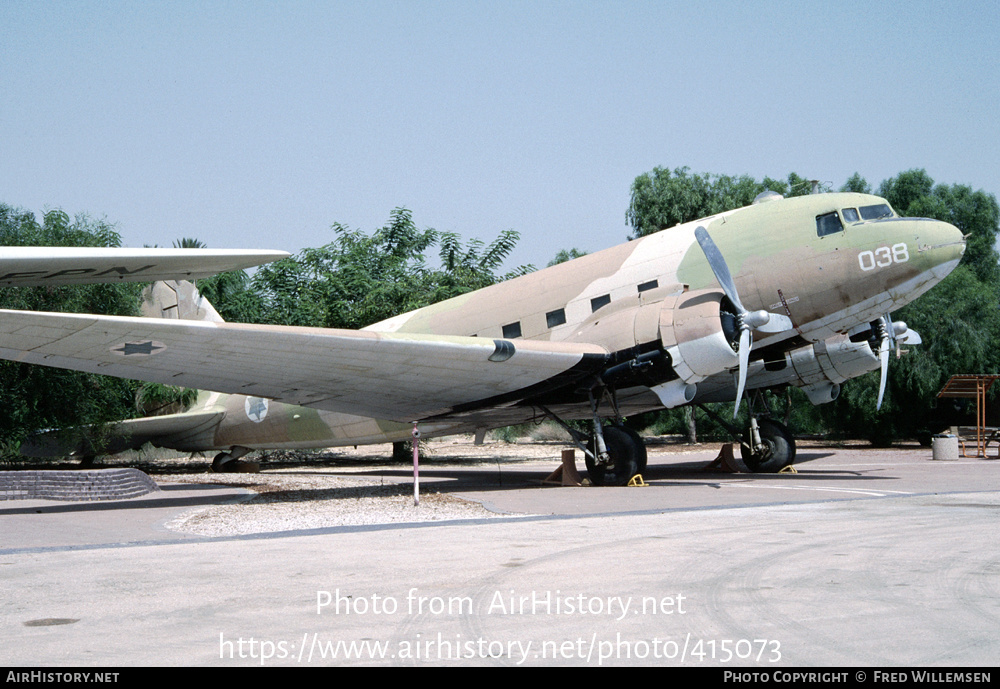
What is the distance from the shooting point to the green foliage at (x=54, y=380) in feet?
80.1

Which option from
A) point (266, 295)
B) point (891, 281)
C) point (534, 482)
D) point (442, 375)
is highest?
point (266, 295)

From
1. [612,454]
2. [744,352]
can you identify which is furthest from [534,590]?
[612,454]

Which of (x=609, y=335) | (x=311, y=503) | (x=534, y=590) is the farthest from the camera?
(x=609, y=335)

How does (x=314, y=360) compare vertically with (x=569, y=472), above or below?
above

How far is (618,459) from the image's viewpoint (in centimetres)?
1684

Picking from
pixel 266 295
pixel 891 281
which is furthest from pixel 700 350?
pixel 266 295

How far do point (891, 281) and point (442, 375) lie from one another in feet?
27.7

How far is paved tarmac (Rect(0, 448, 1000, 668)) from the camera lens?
4809 millimetres

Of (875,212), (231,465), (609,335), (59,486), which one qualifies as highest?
(875,212)

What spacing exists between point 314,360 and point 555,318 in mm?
5790

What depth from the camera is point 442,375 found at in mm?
15852

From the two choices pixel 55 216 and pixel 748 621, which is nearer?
pixel 748 621

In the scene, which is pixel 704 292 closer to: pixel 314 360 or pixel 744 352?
pixel 744 352
